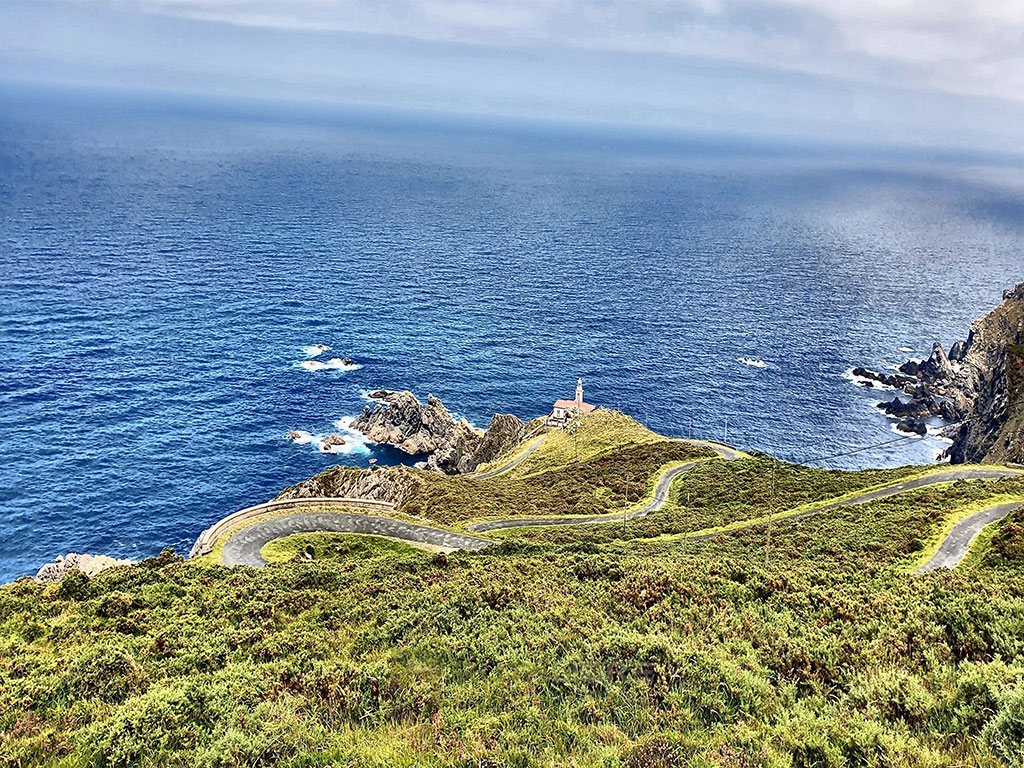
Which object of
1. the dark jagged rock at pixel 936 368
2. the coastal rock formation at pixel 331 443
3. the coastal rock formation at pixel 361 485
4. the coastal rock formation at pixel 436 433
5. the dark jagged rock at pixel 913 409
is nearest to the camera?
the coastal rock formation at pixel 361 485

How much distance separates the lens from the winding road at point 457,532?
3831 cm

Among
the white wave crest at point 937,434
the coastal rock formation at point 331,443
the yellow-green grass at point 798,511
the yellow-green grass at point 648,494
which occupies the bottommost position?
the coastal rock formation at point 331,443

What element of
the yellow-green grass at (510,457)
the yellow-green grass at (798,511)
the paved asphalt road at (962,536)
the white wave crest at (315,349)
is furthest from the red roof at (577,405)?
the paved asphalt road at (962,536)

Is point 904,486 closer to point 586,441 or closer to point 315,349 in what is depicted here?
point 586,441

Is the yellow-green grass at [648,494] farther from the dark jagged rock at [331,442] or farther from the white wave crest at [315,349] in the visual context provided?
the white wave crest at [315,349]

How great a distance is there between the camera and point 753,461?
6150cm

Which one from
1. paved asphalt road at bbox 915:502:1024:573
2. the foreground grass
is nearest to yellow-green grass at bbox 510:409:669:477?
paved asphalt road at bbox 915:502:1024:573

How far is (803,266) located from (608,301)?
77.9 meters

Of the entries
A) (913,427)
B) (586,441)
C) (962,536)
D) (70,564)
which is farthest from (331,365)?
(962,536)

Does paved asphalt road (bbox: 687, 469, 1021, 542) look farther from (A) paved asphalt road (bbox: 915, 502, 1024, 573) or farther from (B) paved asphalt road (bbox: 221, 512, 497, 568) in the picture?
(B) paved asphalt road (bbox: 221, 512, 497, 568)

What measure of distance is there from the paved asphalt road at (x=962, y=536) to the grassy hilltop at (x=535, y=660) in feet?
2.30

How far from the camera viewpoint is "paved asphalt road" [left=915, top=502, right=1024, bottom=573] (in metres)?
31.8

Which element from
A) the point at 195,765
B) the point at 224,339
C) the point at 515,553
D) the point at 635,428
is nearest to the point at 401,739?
the point at 195,765

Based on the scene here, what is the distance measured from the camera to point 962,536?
35.0 metres
